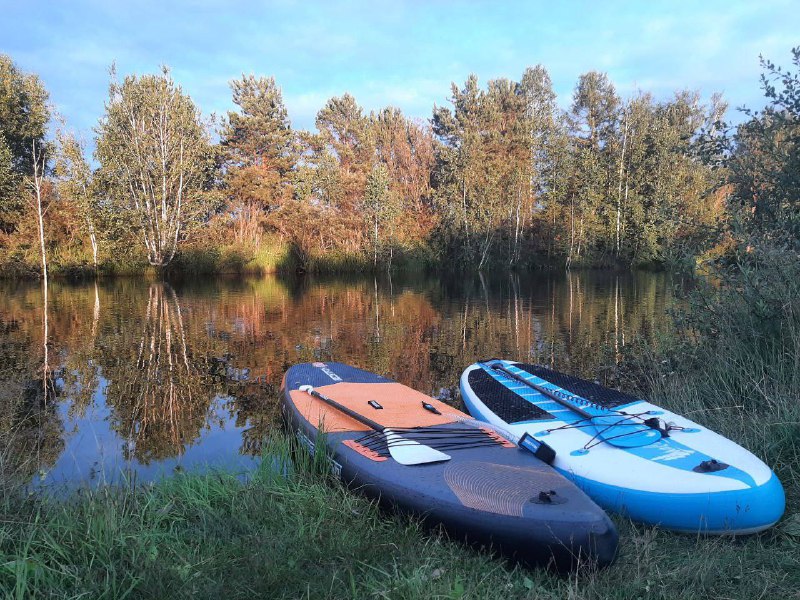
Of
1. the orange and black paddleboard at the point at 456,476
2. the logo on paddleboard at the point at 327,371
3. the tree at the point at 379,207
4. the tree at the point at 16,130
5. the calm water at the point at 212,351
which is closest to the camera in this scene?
the orange and black paddleboard at the point at 456,476

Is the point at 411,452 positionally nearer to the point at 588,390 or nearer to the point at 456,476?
the point at 456,476

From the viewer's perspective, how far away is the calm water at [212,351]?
4.50 m

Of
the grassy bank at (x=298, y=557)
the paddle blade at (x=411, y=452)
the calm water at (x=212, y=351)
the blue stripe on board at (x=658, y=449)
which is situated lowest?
the calm water at (x=212, y=351)

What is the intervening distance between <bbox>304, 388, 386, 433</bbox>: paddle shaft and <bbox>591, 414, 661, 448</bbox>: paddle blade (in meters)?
1.36

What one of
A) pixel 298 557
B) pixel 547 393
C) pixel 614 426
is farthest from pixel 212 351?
pixel 298 557

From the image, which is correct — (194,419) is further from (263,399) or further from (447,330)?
(447,330)

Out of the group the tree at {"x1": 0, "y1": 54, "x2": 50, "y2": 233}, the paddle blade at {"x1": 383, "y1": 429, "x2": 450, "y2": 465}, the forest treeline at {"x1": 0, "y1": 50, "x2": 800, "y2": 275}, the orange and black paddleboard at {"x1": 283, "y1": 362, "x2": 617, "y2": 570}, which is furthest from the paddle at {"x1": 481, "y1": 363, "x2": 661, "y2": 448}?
the tree at {"x1": 0, "y1": 54, "x2": 50, "y2": 233}

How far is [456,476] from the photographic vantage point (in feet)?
8.77

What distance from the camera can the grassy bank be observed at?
1.98 meters

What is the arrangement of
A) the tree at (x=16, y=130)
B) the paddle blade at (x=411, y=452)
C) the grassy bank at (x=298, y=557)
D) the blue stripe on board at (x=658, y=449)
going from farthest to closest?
the tree at (x=16, y=130) → the paddle blade at (x=411, y=452) → the blue stripe on board at (x=658, y=449) → the grassy bank at (x=298, y=557)

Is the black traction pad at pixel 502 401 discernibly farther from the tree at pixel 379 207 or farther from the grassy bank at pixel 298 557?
the tree at pixel 379 207

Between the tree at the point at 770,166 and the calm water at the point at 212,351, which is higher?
the tree at the point at 770,166

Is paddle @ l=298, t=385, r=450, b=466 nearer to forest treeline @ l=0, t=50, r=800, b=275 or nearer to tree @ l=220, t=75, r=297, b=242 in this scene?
forest treeline @ l=0, t=50, r=800, b=275

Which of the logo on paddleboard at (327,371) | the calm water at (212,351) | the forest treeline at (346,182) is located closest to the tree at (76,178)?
the forest treeline at (346,182)
